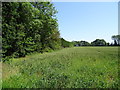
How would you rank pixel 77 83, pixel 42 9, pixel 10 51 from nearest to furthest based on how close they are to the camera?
pixel 77 83 < pixel 10 51 < pixel 42 9

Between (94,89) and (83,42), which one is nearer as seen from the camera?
(94,89)

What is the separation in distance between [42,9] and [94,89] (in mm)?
22244

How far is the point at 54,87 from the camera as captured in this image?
4742mm

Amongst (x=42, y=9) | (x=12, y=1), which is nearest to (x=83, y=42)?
(x=42, y=9)

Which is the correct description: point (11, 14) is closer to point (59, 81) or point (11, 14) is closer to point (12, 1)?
point (12, 1)

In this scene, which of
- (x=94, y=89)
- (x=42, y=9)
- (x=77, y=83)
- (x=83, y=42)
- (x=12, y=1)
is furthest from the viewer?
(x=83, y=42)

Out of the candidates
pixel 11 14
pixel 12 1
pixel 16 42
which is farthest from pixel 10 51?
pixel 12 1

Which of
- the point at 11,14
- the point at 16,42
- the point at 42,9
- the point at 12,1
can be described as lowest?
the point at 16,42

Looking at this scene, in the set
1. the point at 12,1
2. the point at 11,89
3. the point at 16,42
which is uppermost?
the point at 12,1

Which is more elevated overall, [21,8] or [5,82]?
[21,8]

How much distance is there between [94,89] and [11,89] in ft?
9.21

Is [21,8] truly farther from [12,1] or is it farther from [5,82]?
[5,82]

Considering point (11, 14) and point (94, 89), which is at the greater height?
point (11, 14)

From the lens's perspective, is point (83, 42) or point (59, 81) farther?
point (83, 42)
